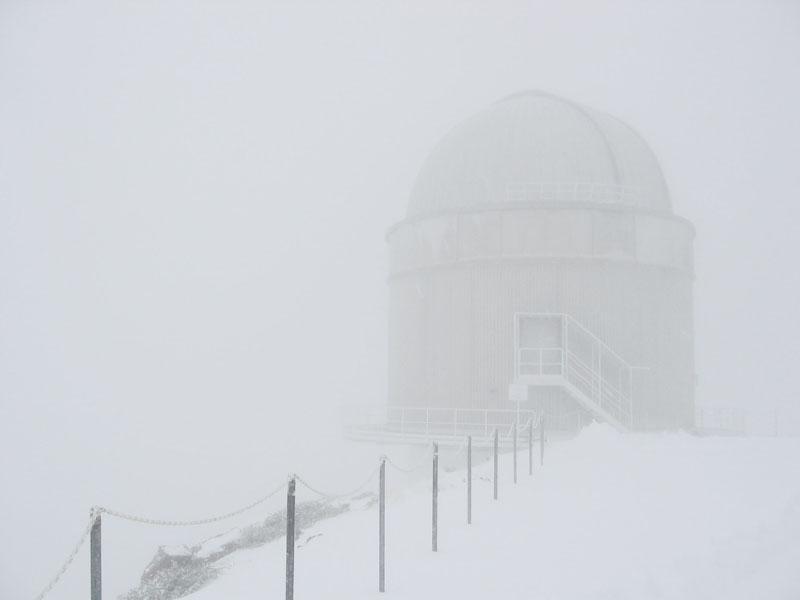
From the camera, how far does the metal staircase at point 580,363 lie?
23797mm

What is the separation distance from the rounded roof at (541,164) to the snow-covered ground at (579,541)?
11454 millimetres

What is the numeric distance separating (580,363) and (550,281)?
2700 mm

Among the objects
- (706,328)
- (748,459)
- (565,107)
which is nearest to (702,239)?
(706,328)

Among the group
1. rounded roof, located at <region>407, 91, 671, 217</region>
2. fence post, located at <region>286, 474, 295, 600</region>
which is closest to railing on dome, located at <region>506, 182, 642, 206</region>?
rounded roof, located at <region>407, 91, 671, 217</region>

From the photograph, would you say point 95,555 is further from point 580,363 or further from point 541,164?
point 541,164

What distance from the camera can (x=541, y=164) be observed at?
25.6 meters

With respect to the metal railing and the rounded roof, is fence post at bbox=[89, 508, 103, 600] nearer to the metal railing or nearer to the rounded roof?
the metal railing

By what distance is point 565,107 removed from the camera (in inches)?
1097

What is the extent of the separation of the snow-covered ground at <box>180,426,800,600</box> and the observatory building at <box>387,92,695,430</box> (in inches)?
318

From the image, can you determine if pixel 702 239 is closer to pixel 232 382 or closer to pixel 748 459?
pixel 232 382

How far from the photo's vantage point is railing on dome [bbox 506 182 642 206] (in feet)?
82.1

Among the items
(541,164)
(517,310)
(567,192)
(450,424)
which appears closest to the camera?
(517,310)

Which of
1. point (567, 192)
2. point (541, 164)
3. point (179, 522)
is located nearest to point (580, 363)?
point (567, 192)

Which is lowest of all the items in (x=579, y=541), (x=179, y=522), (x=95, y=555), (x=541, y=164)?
(x=579, y=541)
